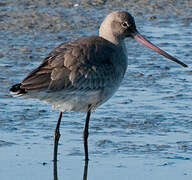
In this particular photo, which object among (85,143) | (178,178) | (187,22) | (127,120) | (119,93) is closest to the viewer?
(178,178)

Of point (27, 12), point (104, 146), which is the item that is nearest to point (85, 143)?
point (104, 146)

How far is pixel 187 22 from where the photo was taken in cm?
1179

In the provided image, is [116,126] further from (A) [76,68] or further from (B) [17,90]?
(B) [17,90]

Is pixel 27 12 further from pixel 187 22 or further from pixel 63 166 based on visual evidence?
pixel 63 166

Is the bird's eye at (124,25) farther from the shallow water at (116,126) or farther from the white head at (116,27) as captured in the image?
the shallow water at (116,126)

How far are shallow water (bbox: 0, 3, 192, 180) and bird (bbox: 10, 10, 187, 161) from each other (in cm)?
26

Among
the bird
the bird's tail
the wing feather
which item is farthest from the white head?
the bird's tail

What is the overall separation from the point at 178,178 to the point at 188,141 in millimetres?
862

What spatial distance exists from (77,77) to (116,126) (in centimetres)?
111

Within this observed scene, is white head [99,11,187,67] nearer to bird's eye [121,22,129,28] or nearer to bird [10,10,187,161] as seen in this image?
bird's eye [121,22,129,28]

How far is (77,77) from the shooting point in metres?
7.06

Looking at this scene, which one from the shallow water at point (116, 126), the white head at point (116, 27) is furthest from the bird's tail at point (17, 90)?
the white head at point (116, 27)

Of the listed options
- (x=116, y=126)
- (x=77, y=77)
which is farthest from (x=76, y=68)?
(x=116, y=126)

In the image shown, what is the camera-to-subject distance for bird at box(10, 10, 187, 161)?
22.6 feet
